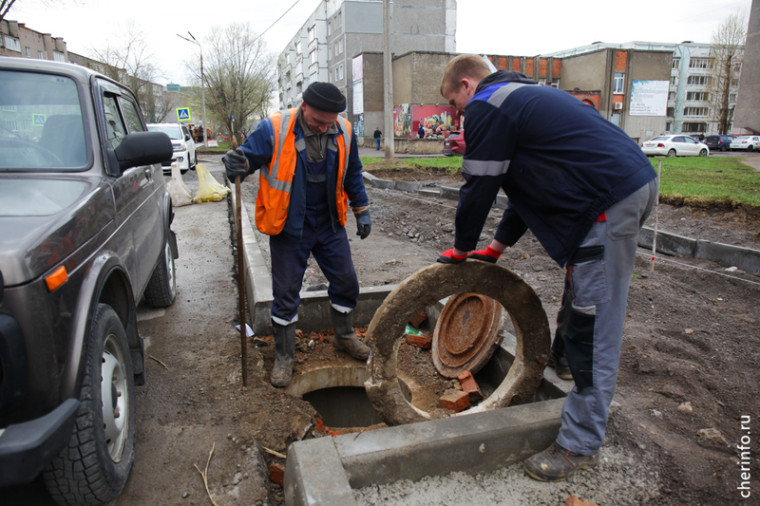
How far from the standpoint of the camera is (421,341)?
4.44 meters

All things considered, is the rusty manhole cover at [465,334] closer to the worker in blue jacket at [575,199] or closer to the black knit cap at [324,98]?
the worker in blue jacket at [575,199]

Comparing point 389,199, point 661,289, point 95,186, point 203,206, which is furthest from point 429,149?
point 95,186

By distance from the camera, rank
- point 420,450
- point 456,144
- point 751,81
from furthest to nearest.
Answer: point 751,81 < point 456,144 < point 420,450

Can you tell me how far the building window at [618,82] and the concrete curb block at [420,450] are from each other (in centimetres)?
4651

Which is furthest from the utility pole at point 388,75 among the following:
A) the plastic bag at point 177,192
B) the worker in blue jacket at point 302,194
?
the worker in blue jacket at point 302,194

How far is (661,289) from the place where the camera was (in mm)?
5020

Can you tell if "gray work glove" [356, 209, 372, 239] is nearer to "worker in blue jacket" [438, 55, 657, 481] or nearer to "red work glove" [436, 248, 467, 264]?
"red work glove" [436, 248, 467, 264]

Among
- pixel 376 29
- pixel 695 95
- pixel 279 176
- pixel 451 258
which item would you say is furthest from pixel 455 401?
pixel 695 95

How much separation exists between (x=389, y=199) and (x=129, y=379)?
10.2 meters

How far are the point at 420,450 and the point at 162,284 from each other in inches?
135

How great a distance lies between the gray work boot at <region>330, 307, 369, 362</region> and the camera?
3994mm

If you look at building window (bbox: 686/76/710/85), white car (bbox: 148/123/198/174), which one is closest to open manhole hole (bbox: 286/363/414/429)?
white car (bbox: 148/123/198/174)

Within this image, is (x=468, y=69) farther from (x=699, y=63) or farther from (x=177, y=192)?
(x=699, y=63)

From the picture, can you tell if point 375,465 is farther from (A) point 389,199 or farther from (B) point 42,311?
(A) point 389,199
